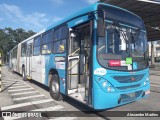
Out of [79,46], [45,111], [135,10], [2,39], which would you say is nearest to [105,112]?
[45,111]

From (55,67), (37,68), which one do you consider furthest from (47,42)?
(37,68)

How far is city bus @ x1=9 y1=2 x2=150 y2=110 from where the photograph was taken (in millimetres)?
5422

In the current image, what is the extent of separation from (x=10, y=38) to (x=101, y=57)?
9867cm

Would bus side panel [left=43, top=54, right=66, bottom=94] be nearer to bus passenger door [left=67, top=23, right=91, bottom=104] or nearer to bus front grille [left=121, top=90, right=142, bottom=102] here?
bus passenger door [left=67, top=23, right=91, bottom=104]

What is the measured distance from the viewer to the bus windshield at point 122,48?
553cm

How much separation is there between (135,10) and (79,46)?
49.6 ft

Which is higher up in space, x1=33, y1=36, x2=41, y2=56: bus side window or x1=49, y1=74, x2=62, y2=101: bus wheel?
x1=33, y1=36, x2=41, y2=56: bus side window

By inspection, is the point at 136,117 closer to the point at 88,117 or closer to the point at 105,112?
the point at 105,112

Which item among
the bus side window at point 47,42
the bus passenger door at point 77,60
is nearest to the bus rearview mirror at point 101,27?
the bus passenger door at point 77,60

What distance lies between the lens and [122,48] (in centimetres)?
588

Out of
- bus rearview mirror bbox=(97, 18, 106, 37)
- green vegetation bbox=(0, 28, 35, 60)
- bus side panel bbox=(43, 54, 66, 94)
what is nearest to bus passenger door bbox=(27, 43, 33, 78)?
bus side panel bbox=(43, 54, 66, 94)

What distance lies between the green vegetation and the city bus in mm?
80467

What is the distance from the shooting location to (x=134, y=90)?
6.02 metres

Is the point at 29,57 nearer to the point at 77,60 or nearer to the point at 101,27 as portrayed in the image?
the point at 77,60
